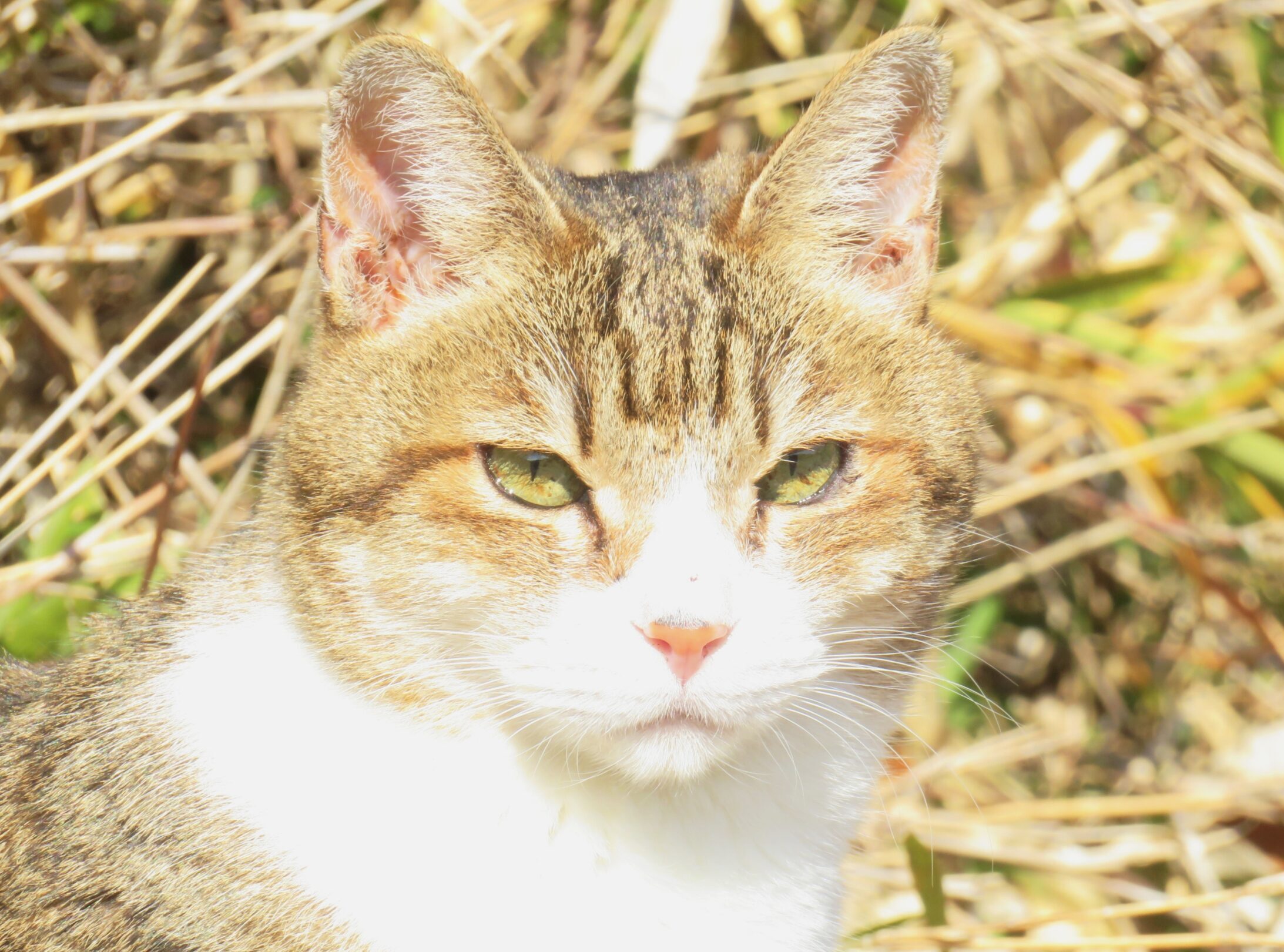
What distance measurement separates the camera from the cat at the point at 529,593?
1.48 metres

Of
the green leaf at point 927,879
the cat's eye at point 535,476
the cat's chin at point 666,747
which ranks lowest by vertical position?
the green leaf at point 927,879

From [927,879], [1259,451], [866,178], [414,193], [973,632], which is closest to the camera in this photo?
[414,193]

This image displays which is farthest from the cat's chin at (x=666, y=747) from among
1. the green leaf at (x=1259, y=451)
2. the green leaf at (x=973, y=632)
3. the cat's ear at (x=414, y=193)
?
the green leaf at (x=1259, y=451)

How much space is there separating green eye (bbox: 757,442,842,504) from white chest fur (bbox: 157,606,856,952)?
342mm

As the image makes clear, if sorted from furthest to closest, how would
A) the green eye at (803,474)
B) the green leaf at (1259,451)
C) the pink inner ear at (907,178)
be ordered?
the green leaf at (1259,451)
the pink inner ear at (907,178)
the green eye at (803,474)

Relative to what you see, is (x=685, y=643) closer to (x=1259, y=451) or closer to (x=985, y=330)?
(x=985, y=330)

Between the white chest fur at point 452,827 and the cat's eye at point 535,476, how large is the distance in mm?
298

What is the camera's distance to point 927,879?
2.15m

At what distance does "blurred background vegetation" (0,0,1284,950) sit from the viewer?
264 centimetres

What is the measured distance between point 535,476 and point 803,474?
0.34 m

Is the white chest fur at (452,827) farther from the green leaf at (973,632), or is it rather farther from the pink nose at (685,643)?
the green leaf at (973,632)

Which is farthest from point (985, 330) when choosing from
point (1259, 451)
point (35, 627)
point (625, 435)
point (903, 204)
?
point (35, 627)

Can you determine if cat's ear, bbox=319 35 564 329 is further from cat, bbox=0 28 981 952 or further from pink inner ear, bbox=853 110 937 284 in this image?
pink inner ear, bbox=853 110 937 284

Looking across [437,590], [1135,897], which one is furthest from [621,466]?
[1135,897]
